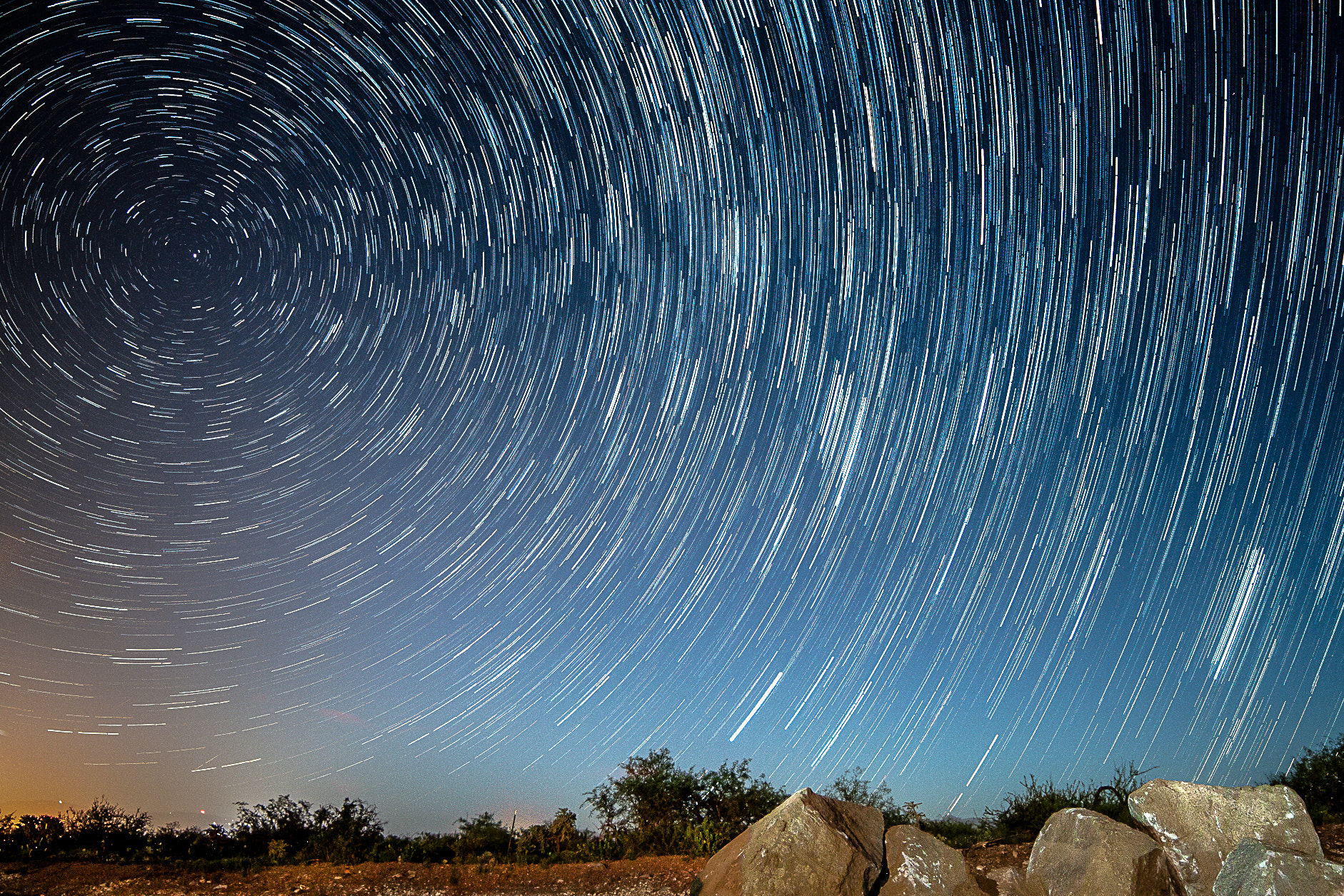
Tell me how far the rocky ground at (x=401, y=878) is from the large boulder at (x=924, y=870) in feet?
3.69

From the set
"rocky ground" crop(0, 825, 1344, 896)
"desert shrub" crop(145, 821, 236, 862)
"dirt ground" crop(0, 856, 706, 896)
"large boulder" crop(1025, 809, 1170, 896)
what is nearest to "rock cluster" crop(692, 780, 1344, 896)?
"large boulder" crop(1025, 809, 1170, 896)

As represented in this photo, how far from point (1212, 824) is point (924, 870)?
165 inches

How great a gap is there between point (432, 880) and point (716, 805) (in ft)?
21.3

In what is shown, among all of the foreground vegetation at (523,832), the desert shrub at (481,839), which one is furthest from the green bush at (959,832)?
the desert shrub at (481,839)

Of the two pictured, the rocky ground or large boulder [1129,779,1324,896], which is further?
the rocky ground

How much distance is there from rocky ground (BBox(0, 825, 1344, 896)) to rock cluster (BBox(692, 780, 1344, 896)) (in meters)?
1.34

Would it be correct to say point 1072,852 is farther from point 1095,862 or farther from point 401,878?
point 401,878

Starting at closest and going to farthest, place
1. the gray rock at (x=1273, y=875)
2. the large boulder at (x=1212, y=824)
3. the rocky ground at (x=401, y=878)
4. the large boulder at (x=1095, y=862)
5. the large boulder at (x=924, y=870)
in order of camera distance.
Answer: the gray rock at (x=1273, y=875) → the large boulder at (x=1095, y=862) → the large boulder at (x=1212, y=824) → the large boulder at (x=924, y=870) → the rocky ground at (x=401, y=878)

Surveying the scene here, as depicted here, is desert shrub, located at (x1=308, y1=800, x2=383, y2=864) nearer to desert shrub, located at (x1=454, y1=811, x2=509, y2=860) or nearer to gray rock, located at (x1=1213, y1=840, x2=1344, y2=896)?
desert shrub, located at (x1=454, y1=811, x2=509, y2=860)

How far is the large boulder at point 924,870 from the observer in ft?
32.9

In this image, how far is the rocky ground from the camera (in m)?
11.7

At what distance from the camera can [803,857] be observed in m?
9.58

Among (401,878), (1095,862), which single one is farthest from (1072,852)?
(401,878)

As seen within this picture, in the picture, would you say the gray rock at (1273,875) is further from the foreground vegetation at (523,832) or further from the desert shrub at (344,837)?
the desert shrub at (344,837)
